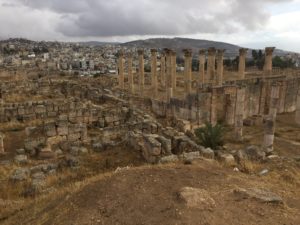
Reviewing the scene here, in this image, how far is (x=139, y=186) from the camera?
22.6 ft

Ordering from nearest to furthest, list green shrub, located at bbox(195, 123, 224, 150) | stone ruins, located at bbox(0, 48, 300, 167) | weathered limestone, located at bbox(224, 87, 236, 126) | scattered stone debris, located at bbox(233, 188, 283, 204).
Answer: scattered stone debris, located at bbox(233, 188, 283, 204), stone ruins, located at bbox(0, 48, 300, 167), green shrub, located at bbox(195, 123, 224, 150), weathered limestone, located at bbox(224, 87, 236, 126)

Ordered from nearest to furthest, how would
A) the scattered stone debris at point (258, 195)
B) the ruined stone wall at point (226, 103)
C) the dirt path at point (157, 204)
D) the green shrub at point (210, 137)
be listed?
the dirt path at point (157, 204) < the scattered stone debris at point (258, 195) < the green shrub at point (210, 137) < the ruined stone wall at point (226, 103)

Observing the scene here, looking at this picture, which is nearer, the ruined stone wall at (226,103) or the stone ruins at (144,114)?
the stone ruins at (144,114)

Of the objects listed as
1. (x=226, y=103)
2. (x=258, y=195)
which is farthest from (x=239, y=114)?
(x=258, y=195)

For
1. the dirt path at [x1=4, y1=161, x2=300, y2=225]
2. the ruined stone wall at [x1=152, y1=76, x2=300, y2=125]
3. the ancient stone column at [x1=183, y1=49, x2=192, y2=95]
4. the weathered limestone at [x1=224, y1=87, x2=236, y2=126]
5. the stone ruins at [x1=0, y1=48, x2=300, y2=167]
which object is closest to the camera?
the dirt path at [x1=4, y1=161, x2=300, y2=225]

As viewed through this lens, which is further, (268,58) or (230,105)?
(268,58)

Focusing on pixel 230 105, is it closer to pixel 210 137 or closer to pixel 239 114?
pixel 239 114

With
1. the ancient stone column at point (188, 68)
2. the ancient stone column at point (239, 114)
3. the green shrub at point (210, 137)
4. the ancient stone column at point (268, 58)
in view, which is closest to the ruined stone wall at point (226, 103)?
the ancient stone column at point (239, 114)

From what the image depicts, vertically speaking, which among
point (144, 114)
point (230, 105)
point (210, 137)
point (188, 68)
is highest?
point (188, 68)

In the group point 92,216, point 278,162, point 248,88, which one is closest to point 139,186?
point 92,216

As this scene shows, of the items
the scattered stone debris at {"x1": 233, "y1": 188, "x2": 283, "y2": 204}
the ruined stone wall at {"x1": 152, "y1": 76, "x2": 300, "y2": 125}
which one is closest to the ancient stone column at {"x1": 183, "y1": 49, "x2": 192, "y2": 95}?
the ruined stone wall at {"x1": 152, "y1": 76, "x2": 300, "y2": 125}

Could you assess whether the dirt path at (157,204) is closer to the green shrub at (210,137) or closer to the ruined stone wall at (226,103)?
the green shrub at (210,137)

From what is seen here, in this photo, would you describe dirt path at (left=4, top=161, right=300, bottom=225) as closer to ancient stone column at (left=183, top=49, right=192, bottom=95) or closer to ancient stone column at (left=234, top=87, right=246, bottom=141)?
ancient stone column at (left=234, top=87, right=246, bottom=141)

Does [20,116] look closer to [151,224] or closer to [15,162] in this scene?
[15,162]
